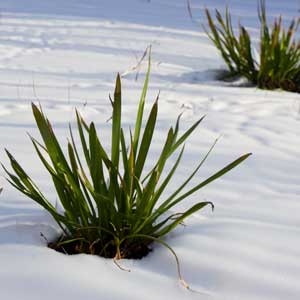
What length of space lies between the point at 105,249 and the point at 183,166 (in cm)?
73

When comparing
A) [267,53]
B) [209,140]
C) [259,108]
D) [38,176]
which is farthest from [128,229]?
[267,53]

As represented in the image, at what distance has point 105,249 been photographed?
127 centimetres

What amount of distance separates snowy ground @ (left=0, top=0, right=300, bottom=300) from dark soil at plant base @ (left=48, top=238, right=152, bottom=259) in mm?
29

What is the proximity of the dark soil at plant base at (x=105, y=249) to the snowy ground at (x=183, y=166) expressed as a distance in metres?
0.03

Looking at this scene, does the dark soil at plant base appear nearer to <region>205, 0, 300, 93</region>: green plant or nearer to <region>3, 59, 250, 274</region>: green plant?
<region>3, 59, 250, 274</region>: green plant

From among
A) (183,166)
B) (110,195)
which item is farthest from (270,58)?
(110,195)

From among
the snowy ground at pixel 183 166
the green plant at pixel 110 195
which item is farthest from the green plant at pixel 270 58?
the green plant at pixel 110 195

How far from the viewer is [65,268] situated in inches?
45.5

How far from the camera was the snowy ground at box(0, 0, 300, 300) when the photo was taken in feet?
3.72

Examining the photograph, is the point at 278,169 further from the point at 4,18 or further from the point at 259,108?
the point at 4,18

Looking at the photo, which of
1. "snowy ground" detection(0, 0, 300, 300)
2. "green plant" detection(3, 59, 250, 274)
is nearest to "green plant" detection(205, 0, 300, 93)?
"snowy ground" detection(0, 0, 300, 300)

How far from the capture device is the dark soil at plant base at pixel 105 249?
4.17 ft

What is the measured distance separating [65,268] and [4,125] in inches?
51.4

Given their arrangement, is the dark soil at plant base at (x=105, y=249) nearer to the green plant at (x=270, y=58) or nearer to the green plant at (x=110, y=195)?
the green plant at (x=110, y=195)
